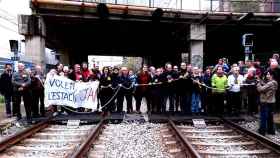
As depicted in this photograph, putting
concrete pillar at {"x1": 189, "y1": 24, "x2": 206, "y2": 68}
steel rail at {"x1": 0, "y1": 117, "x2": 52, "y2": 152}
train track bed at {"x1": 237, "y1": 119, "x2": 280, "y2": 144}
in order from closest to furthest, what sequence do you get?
steel rail at {"x1": 0, "y1": 117, "x2": 52, "y2": 152}
train track bed at {"x1": 237, "y1": 119, "x2": 280, "y2": 144}
concrete pillar at {"x1": 189, "y1": 24, "x2": 206, "y2": 68}

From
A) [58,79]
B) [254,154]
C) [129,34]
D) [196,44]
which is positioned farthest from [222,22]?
[254,154]

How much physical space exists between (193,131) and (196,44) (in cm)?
1135

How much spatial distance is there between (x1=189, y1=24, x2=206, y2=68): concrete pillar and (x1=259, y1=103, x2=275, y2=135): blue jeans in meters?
11.4

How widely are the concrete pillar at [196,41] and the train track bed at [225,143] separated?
9.70 m

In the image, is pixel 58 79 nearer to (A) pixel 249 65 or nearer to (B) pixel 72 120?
(B) pixel 72 120

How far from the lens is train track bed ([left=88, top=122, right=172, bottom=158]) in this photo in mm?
9586

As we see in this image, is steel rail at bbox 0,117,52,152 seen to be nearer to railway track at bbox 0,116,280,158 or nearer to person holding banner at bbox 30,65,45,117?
railway track at bbox 0,116,280,158

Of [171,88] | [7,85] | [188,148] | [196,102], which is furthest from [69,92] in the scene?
[188,148]

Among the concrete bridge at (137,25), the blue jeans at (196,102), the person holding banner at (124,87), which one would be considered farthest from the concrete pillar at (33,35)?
the blue jeans at (196,102)

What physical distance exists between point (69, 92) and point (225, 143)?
672cm

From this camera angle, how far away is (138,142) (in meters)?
11.2

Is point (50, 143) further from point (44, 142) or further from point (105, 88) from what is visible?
point (105, 88)

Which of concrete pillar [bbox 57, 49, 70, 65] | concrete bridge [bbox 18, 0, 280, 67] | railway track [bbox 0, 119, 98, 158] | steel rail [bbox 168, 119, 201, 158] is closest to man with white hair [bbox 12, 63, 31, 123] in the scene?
railway track [bbox 0, 119, 98, 158]

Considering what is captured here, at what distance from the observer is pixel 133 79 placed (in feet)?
53.8
